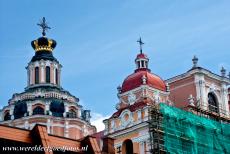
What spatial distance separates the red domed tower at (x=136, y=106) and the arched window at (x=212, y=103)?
465 centimetres

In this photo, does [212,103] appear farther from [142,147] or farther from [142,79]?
[142,147]

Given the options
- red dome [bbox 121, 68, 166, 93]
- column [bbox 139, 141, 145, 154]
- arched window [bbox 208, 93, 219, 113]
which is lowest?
column [bbox 139, 141, 145, 154]

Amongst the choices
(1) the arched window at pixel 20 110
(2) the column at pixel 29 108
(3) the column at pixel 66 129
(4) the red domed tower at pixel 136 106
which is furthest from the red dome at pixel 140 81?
(1) the arched window at pixel 20 110

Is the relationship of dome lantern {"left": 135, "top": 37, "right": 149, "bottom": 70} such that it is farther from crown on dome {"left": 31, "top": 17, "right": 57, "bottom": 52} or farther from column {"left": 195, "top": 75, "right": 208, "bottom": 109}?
crown on dome {"left": 31, "top": 17, "right": 57, "bottom": 52}

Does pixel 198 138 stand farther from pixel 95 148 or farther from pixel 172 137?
pixel 95 148

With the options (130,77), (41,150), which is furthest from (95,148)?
(130,77)

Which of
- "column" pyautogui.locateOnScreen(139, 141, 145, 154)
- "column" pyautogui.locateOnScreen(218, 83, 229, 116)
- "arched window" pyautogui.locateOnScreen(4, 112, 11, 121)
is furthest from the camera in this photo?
"arched window" pyautogui.locateOnScreen(4, 112, 11, 121)

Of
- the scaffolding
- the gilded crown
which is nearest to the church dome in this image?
the scaffolding

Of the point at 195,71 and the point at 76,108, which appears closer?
the point at 195,71

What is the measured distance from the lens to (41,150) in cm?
4162

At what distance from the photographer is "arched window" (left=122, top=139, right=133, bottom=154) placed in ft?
198

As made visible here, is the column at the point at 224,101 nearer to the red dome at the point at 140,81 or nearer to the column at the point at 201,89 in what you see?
the column at the point at 201,89

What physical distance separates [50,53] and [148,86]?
86.7ft

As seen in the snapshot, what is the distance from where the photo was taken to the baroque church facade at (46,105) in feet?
259
